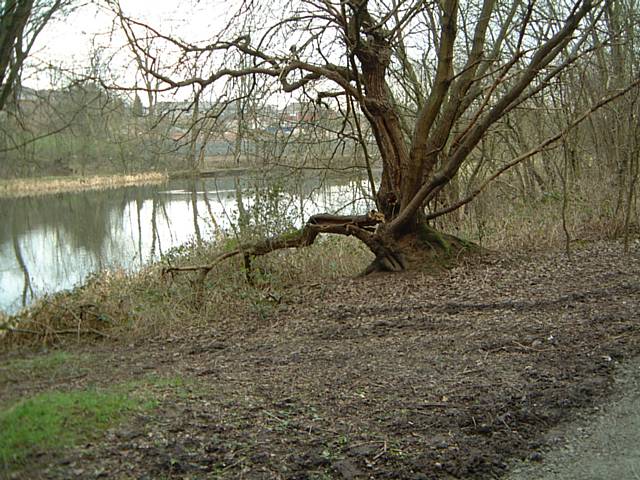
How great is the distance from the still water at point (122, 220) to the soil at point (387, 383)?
10.7 ft

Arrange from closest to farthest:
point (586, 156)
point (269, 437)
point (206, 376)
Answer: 1. point (269, 437)
2. point (206, 376)
3. point (586, 156)

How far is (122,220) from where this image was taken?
87.4ft

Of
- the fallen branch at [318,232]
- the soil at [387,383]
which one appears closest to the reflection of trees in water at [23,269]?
the fallen branch at [318,232]

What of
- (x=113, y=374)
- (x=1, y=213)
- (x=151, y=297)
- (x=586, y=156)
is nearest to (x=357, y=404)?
(x=113, y=374)

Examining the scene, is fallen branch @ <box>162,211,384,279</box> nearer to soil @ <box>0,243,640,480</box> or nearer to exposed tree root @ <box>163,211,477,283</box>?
exposed tree root @ <box>163,211,477,283</box>

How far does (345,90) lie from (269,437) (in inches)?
286

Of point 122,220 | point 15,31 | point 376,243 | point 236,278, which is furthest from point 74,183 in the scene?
→ point 15,31

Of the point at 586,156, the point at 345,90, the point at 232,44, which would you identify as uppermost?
the point at 232,44

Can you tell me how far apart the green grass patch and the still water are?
651 centimetres

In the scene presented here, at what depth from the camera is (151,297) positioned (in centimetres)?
1016

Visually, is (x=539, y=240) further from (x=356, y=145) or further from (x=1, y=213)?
(x=1, y=213)

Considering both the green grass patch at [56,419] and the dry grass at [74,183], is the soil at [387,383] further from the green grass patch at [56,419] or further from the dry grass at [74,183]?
the dry grass at [74,183]

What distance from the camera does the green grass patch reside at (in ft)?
14.1

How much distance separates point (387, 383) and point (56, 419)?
2597 mm
